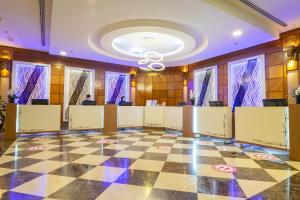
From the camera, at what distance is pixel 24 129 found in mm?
5582

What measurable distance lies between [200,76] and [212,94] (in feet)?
3.56

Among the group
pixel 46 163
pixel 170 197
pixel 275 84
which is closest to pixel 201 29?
pixel 275 84

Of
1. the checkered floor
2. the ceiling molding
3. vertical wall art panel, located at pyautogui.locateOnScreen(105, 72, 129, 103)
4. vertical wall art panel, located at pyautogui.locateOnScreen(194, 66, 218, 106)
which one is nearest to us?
the checkered floor

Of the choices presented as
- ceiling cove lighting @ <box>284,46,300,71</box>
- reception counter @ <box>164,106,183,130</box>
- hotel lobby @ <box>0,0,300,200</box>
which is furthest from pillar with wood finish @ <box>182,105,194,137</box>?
ceiling cove lighting @ <box>284,46,300,71</box>

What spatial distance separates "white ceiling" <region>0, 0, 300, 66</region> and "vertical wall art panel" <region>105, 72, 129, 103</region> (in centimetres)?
321

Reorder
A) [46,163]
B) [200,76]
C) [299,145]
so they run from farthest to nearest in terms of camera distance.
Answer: [200,76], [299,145], [46,163]

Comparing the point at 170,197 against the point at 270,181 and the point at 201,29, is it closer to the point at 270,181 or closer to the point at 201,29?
the point at 270,181

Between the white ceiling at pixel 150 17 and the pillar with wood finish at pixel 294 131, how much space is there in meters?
2.28

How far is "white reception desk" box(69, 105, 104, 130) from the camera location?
6383 millimetres

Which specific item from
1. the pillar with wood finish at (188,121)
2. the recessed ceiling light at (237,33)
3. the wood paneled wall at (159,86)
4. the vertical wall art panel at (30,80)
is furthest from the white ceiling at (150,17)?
the wood paneled wall at (159,86)

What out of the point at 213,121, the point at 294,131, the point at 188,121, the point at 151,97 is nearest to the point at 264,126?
the point at 294,131

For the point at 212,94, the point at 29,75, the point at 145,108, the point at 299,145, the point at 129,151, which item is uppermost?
the point at 29,75

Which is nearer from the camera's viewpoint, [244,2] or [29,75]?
[244,2]

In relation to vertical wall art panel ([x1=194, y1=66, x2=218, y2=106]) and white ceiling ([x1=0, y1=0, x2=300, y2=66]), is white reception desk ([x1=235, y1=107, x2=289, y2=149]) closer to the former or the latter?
white ceiling ([x1=0, y1=0, x2=300, y2=66])
